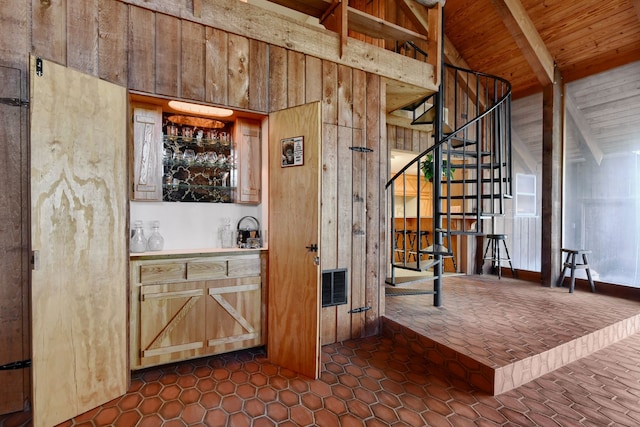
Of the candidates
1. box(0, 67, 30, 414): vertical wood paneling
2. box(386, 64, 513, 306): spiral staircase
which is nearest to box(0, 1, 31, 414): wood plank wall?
box(0, 67, 30, 414): vertical wood paneling

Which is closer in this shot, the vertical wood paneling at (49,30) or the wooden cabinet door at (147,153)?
the vertical wood paneling at (49,30)

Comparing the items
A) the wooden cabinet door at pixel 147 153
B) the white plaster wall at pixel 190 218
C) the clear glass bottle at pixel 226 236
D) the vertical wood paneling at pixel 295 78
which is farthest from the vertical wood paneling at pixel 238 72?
the clear glass bottle at pixel 226 236

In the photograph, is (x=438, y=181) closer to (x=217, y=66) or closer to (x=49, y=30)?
(x=217, y=66)

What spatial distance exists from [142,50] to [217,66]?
0.52m

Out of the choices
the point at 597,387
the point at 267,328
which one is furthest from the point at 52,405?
the point at 597,387

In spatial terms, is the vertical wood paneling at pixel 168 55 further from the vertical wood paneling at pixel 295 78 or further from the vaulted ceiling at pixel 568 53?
the vaulted ceiling at pixel 568 53

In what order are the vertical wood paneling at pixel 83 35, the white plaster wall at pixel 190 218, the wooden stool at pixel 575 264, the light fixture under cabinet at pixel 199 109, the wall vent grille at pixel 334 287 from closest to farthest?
the vertical wood paneling at pixel 83 35
the light fixture under cabinet at pixel 199 109
the white plaster wall at pixel 190 218
the wall vent grille at pixel 334 287
the wooden stool at pixel 575 264

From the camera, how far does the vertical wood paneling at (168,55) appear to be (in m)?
2.25

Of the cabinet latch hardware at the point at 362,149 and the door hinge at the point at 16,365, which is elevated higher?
the cabinet latch hardware at the point at 362,149

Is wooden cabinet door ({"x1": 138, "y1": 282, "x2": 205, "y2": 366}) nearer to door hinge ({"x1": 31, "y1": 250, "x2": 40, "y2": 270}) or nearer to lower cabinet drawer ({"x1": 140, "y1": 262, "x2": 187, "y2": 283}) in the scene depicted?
lower cabinet drawer ({"x1": 140, "y1": 262, "x2": 187, "y2": 283})

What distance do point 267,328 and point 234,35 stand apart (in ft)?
8.21

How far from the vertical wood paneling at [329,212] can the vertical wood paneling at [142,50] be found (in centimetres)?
144

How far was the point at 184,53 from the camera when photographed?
92.0 inches

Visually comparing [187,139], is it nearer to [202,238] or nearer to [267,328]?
[202,238]
